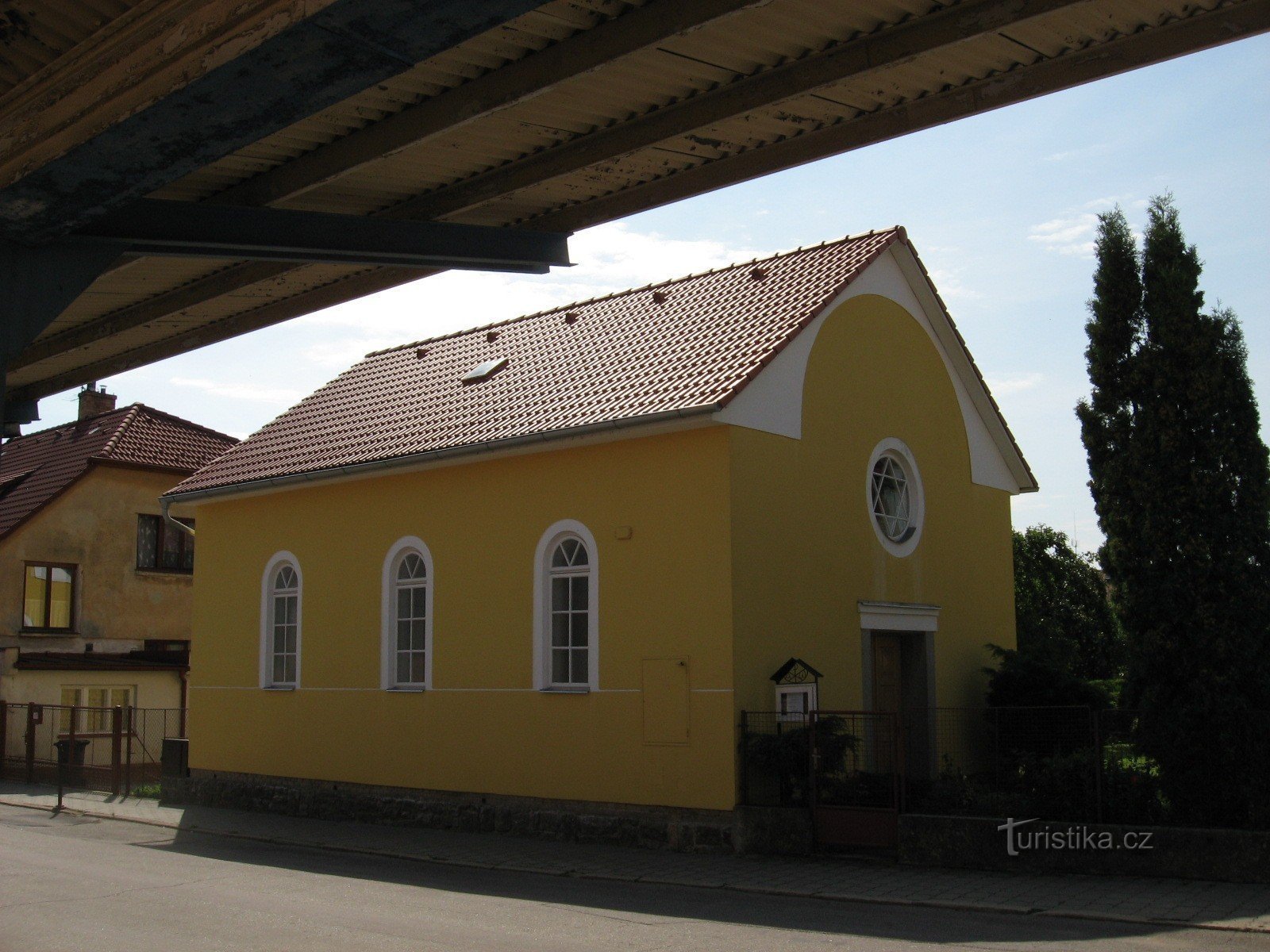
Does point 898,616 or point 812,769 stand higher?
point 898,616

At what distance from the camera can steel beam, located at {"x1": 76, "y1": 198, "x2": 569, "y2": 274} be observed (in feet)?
14.6

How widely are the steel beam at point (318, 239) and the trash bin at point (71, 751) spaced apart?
21016 millimetres

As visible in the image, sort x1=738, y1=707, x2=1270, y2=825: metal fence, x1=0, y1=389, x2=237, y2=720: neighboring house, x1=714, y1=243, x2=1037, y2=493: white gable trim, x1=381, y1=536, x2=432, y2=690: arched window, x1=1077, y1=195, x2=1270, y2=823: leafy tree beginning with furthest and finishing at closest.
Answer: x1=0, y1=389, x2=237, y2=720: neighboring house
x1=381, y1=536, x2=432, y2=690: arched window
x1=714, y1=243, x2=1037, y2=493: white gable trim
x1=738, y1=707, x2=1270, y2=825: metal fence
x1=1077, y1=195, x2=1270, y2=823: leafy tree

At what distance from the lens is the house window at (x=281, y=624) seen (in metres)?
19.3

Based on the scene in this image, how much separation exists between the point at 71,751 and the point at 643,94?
2282 centimetres

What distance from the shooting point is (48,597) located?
27188 millimetres

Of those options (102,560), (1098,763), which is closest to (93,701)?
(102,560)

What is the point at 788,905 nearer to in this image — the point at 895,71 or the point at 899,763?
the point at 899,763

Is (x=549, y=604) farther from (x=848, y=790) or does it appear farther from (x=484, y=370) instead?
(x=484, y=370)

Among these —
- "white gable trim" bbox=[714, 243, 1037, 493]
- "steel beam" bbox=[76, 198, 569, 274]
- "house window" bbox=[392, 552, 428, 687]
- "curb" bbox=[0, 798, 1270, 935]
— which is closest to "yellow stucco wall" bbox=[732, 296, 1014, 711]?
"white gable trim" bbox=[714, 243, 1037, 493]

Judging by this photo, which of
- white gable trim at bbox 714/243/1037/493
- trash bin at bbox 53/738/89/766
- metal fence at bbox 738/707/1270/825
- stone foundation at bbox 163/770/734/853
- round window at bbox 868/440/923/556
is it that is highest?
white gable trim at bbox 714/243/1037/493

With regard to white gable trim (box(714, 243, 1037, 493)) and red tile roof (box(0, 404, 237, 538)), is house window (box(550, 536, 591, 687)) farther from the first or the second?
red tile roof (box(0, 404, 237, 538))

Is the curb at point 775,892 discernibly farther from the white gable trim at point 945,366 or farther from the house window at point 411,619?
the white gable trim at point 945,366

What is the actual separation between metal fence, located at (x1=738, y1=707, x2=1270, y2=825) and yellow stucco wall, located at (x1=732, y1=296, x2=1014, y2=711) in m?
0.67
